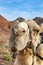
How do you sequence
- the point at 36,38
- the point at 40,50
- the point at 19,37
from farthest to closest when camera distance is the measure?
the point at 40,50
the point at 36,38
the point at 19,37

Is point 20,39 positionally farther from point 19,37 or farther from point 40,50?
point 40,50

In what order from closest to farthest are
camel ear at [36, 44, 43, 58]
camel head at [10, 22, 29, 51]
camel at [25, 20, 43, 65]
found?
1. camel head at [10, 22, 29, 51]
2. camel at [25, 20, 43, 65]
3. camel ear at [36, 44, 43, 58]

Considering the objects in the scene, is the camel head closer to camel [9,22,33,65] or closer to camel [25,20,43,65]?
camel [9,22,33,65]

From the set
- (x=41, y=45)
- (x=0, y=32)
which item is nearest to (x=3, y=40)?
(x=0, y=32)

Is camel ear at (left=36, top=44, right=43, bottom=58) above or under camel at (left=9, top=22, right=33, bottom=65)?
under

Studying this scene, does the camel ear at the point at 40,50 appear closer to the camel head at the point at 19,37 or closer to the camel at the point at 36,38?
the camel at the point at 36,38

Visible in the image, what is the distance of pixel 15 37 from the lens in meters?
4.95

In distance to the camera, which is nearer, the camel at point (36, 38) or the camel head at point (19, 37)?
the camel head at point (19, 37)

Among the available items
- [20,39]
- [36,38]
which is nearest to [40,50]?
[36,38]

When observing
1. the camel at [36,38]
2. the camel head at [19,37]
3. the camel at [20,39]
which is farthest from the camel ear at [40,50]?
the camel head at [19,37]

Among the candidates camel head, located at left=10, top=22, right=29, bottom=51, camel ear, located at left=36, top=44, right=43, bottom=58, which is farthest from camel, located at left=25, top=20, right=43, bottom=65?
camel head, located at left=10, top=22, right=29, bottom=51

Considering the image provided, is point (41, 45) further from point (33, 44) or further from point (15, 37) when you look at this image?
point (15, 37)

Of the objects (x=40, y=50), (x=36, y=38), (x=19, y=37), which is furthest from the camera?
(x=40, y=50)

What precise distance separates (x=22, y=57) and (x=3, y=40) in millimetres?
33085
